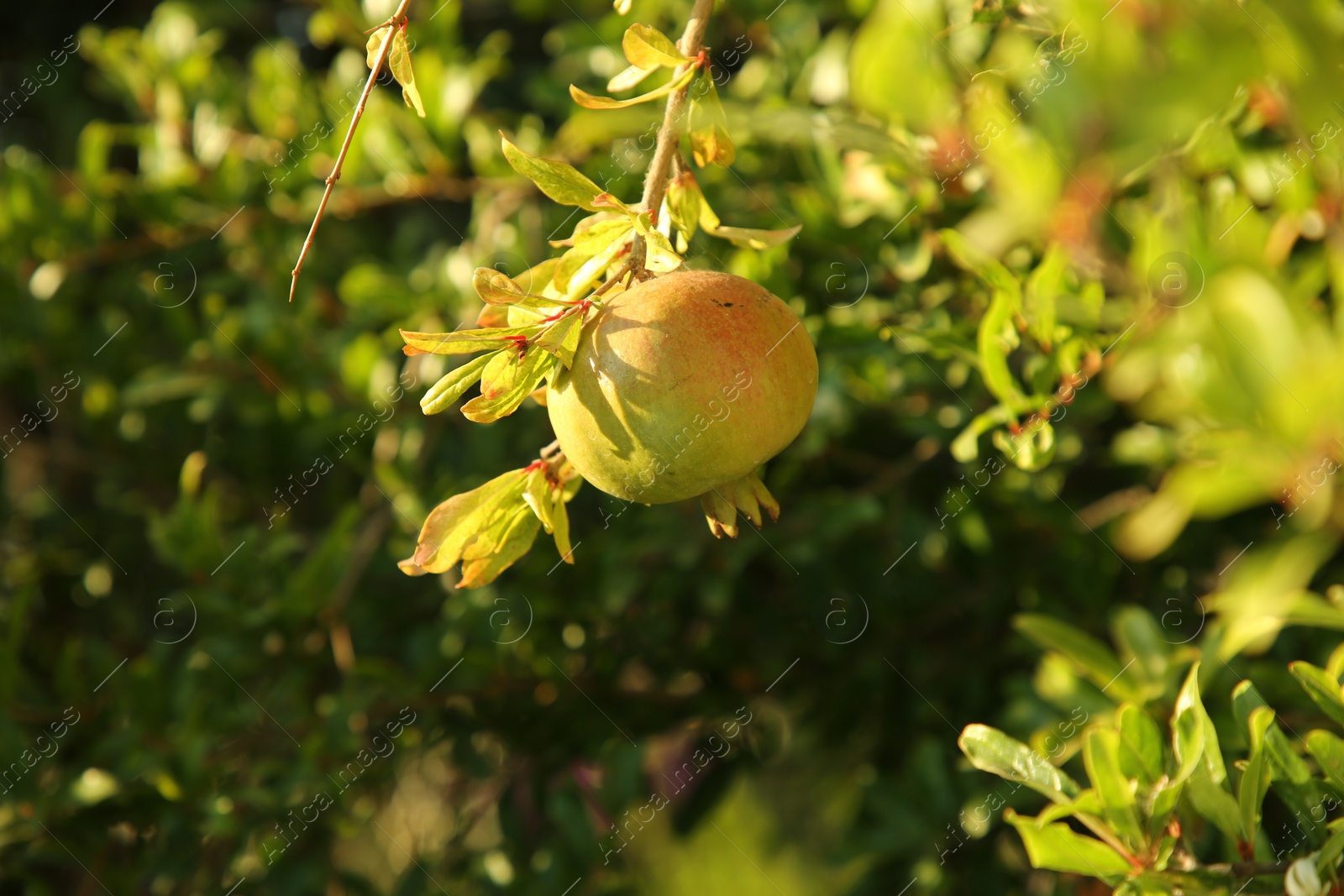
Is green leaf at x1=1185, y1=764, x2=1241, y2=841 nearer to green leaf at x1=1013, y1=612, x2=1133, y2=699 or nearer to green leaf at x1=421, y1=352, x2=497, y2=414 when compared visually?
green leaf at x1=1013, y1=612, x2=1133, y2=699

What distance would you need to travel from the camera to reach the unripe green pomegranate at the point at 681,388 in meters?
0.67

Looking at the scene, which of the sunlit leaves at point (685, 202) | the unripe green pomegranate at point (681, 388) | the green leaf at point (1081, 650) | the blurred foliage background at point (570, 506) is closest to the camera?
the unripe green pomegranate at point (681, 388)

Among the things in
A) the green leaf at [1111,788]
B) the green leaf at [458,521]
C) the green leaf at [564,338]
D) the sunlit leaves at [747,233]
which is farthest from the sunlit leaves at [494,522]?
the green leaf at [1111,788]

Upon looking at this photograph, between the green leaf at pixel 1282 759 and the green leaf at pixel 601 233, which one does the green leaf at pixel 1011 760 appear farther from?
the green leaf at pixel 601 233

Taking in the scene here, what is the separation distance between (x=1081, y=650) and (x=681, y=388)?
608 mm

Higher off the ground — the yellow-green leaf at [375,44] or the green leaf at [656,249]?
the yellow-green leaf at [375,44]

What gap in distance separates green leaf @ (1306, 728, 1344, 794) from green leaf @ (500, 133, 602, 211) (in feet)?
2.16

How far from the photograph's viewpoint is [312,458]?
5.28 feet

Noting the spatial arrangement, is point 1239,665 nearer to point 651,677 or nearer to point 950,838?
point 950,838

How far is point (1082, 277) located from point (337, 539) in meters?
0.97

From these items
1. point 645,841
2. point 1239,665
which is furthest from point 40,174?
point 645,841

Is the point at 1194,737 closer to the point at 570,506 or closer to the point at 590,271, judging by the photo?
the point at 590,271

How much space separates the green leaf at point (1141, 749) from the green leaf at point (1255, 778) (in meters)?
0.06

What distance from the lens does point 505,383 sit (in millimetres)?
699
